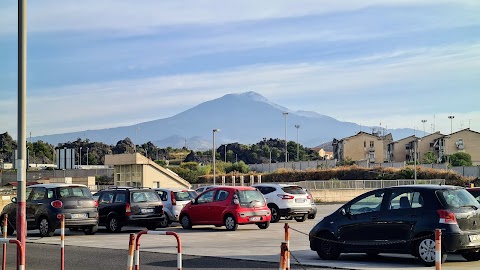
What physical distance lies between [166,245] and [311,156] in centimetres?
13250

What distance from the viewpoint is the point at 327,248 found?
57.1ft

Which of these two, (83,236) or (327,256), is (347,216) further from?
(83,236)

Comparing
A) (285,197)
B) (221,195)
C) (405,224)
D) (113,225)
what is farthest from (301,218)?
(405,224)

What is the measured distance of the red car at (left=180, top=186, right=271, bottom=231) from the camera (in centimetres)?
2655

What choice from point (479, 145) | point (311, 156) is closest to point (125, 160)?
point (479, 145)

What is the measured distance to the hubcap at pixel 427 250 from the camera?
15.5 meters

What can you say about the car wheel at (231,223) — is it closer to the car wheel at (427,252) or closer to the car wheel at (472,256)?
the car wheel at (472,256)

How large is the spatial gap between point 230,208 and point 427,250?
11712 millimetres

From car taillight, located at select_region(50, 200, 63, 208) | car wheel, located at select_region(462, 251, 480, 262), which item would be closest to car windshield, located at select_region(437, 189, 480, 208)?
car wheel, located at select_region(462, 251, 480, 262)

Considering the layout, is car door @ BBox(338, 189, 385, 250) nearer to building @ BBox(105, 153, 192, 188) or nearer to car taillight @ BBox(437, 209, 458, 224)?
car taillight @ BBox(437, 209, 458, 224)

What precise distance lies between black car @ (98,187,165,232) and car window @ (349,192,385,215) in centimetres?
1199

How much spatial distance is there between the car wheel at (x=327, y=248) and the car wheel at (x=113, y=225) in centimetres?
1178

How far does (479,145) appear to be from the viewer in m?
112

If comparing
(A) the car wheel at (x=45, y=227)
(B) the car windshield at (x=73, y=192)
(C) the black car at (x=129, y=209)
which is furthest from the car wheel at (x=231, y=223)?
(A) the car wheel at (x=45, y=227)
